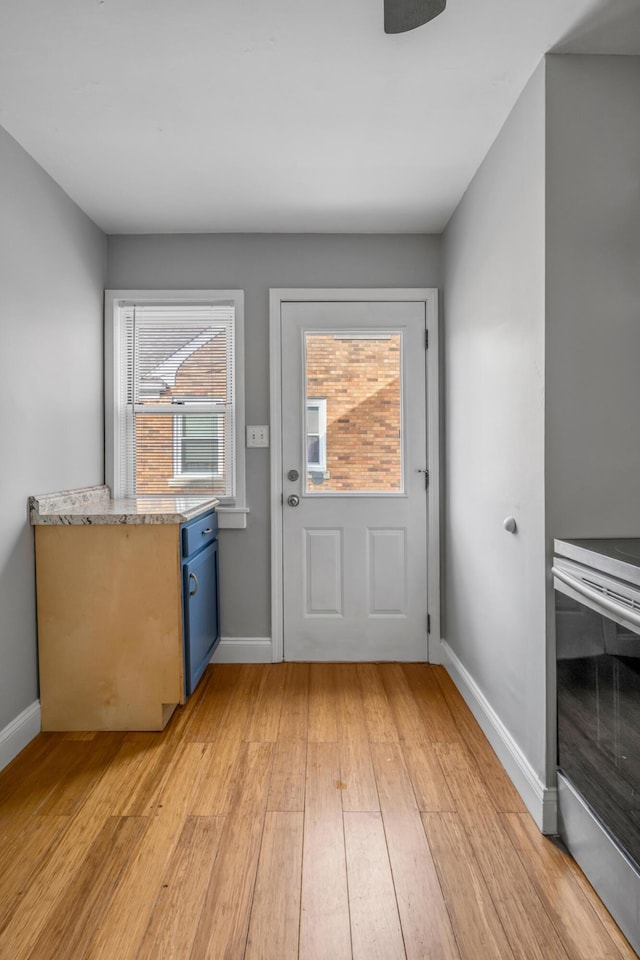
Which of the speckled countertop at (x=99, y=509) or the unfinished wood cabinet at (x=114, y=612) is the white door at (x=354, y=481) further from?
the unfinished wood cabinet at (x=114, y=612)

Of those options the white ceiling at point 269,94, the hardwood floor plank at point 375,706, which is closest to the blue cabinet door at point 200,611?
the hardwood floor plank at point 375,706

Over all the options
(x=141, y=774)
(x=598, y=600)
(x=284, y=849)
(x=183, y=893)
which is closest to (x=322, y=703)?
(x=141, y=774)

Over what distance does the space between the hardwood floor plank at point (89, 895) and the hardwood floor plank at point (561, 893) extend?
44.3 inches

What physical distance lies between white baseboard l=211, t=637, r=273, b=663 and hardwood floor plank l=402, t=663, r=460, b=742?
2.47 ft

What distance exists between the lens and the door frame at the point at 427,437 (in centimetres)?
315

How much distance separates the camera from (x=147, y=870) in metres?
1.61

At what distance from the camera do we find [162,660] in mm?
2391

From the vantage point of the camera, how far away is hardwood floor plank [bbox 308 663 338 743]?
2.40m

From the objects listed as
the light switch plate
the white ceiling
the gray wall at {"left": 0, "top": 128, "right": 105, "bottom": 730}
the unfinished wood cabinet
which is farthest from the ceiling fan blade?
the light switch plate

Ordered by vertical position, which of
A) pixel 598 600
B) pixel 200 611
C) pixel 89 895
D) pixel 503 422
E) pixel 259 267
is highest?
pixel 259 267

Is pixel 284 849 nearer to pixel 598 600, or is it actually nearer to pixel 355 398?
pixel 598 600

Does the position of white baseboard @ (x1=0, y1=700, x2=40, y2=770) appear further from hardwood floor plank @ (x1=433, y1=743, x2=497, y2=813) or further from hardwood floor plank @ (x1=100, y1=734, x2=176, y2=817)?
hardwood floor plank @ (x1=433, y1=743, x2=497, y2=813)

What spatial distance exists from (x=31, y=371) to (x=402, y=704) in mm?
2148

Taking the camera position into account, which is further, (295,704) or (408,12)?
(295,704)
